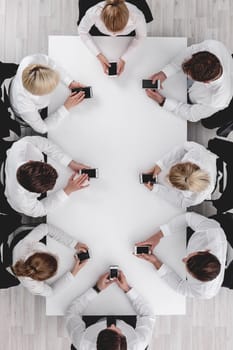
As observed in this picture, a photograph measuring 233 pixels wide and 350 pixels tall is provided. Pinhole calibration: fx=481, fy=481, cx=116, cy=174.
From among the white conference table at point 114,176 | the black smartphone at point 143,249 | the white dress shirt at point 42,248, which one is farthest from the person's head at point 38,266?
the black smartphone at point 143,249

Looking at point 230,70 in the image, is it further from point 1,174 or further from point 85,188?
point 1,174

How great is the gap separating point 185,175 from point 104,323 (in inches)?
35.0

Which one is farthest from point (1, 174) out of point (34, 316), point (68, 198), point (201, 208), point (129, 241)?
point (201, 208)

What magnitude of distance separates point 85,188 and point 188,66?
821 mm

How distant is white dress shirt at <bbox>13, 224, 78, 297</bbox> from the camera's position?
2.45 metres

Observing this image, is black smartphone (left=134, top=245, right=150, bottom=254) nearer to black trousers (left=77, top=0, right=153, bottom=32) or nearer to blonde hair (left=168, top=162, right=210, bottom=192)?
blonde hair (left=168, top=162, right=210, bottom=192)

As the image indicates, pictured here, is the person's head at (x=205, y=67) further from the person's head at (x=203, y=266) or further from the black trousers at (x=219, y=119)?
the person's head at (x=203, y=266)

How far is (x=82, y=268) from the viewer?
256 centimetres

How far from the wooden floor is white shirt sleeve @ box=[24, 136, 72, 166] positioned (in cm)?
72

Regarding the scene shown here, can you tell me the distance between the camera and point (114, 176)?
256cm

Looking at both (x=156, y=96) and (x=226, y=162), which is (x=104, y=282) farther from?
(x=156, y=96)

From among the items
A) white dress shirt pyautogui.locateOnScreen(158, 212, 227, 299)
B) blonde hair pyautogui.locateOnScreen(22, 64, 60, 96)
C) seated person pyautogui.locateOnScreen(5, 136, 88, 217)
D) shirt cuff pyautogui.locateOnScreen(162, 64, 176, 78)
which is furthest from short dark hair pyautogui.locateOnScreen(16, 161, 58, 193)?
shirt cuff pyautogui.locateOnScreen(162, 64, 176, 78)

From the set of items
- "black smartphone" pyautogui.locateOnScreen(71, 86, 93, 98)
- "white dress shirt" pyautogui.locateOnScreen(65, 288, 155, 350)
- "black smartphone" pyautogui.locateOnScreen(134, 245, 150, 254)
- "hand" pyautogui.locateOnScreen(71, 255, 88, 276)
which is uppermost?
"black smartphone" pyautogui.locateOnScreen(71, 86, 93, 98)

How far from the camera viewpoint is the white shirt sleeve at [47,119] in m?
2.49
